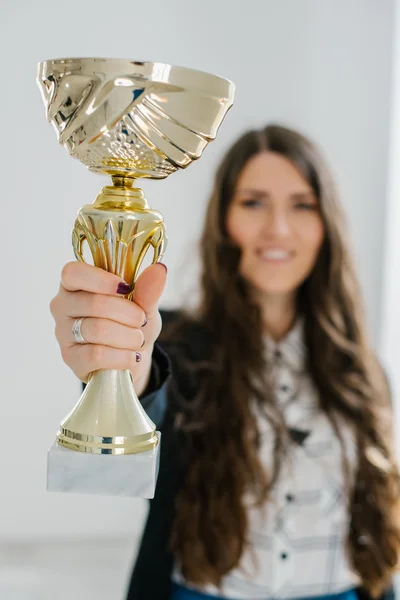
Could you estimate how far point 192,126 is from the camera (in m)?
0.30

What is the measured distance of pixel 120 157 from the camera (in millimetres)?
315

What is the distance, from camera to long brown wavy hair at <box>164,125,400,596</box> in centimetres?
103

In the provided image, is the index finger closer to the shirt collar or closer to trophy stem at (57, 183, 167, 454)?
trophy stem at (57, 183, 167, 454)

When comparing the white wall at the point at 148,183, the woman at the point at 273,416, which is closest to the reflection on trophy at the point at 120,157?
the woman at the point at 273,416

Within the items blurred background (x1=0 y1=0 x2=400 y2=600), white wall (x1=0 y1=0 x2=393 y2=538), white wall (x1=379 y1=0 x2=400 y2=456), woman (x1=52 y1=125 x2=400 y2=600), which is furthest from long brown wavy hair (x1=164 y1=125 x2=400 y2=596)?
white wall (x1=379 y1=0 x2=400 y2=456)

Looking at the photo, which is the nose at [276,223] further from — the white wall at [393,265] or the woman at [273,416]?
the white wall at [393,265]

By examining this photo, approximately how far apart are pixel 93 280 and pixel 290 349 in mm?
898

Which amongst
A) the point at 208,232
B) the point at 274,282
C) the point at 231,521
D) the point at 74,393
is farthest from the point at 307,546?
the point at 74,393

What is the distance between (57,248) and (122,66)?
53.2 inches

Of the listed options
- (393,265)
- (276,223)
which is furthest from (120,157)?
(393,265)

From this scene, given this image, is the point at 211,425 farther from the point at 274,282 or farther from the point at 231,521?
the point at 274,282

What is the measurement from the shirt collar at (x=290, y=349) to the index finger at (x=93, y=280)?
85cm

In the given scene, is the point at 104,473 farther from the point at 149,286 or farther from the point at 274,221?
the point at 274,221

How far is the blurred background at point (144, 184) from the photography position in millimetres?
1552
